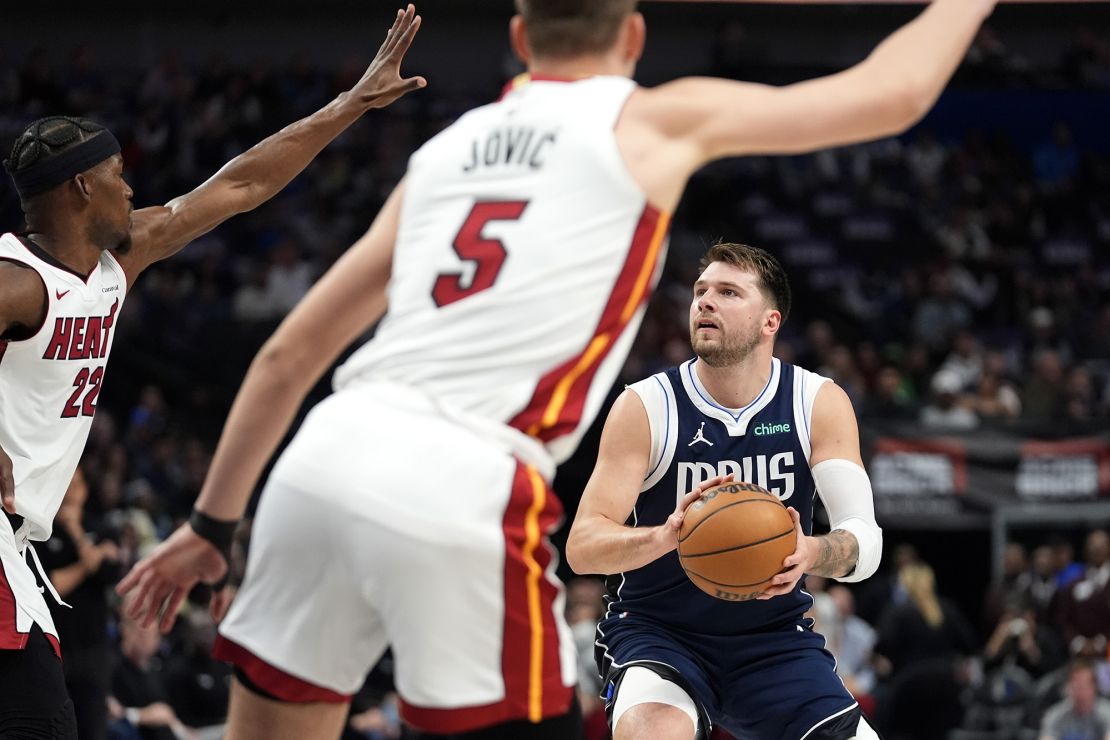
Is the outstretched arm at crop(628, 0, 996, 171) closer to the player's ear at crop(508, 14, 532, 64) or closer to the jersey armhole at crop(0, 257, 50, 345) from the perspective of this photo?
the player's ear at crop(508, 14, 532, 64)

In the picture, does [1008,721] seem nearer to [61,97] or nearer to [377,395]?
[377,395]

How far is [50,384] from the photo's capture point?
4.11 m

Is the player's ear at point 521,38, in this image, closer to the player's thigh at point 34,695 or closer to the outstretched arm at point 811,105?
the outstretched arm at point 811,105

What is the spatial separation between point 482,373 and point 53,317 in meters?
1.72

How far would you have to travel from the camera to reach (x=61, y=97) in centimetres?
1775

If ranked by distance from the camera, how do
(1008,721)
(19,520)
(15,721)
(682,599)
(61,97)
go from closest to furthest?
(15,721) → (19,520) → (682,599) → (1008,721) → (61,97)

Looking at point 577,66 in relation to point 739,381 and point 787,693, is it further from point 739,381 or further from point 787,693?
point 787,693

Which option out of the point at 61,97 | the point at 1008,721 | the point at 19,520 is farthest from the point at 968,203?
the point at 19,520

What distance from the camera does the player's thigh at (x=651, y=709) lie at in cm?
444

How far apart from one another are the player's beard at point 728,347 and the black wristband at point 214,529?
6.83 ft

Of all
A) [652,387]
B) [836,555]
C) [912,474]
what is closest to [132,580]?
[836,555]

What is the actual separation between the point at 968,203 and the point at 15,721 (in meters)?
18.3

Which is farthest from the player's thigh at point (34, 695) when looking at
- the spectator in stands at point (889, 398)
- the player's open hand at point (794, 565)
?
the spectator in stands at point (889, 398)

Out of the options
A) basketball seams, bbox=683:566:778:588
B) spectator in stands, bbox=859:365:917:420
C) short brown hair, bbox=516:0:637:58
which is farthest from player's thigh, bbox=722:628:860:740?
spectator in stands, bbox=859:365:917:420
